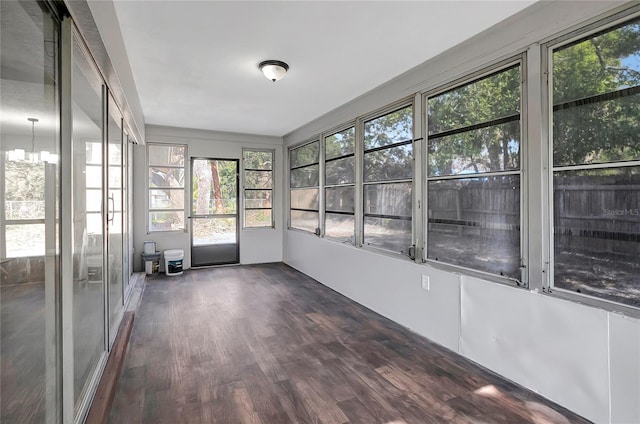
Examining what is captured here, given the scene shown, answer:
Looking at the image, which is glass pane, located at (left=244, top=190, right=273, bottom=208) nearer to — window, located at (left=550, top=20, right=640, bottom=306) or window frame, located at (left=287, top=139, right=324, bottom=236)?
window frame, located at (left=287, top=139, right=324, bottom=236)

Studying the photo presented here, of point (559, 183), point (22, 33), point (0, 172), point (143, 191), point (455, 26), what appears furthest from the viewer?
point (143, 191)

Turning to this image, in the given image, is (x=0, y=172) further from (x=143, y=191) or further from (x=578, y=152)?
(x=143, y=191)

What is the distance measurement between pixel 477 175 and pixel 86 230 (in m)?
2.92

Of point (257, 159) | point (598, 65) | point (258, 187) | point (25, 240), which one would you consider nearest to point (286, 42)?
point (598, 65)

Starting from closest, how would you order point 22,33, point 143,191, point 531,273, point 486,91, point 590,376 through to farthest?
1. point 22,33
2. point 590,376
3. point 531,273
4. point 486,91
5. point 143,191

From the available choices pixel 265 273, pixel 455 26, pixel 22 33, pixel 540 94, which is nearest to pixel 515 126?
pixel 540 94

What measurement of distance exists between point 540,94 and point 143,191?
5834 millimetres

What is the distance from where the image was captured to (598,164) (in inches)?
77.5

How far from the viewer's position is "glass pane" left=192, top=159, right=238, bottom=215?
621 centimetres

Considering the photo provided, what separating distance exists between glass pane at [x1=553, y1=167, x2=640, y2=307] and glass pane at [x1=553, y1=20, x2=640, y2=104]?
51cm

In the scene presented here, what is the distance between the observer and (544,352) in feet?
7.19

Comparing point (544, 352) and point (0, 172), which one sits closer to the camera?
point (0, 172)

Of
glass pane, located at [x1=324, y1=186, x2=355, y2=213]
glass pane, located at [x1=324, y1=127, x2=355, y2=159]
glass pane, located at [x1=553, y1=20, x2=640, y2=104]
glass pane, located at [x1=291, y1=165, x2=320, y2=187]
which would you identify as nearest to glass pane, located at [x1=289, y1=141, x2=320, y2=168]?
glass pane, located at [x1=291, y1=165, x2=320, y2=187]

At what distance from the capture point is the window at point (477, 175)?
2469 millimetres
